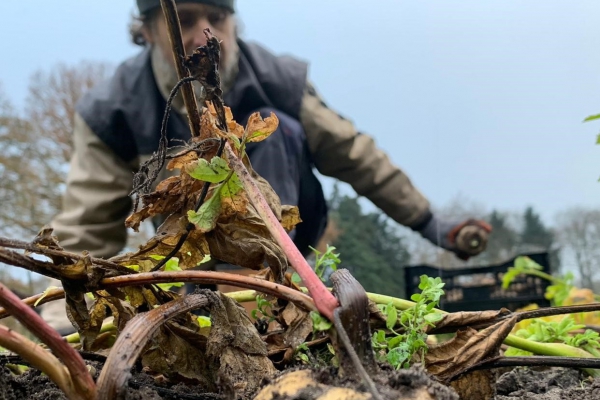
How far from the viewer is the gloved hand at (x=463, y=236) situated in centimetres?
257

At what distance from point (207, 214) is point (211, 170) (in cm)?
4

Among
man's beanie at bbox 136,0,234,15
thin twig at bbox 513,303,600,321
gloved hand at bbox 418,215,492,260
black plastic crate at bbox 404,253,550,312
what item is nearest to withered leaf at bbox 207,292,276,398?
thin twig at bbox 513,303,600,321

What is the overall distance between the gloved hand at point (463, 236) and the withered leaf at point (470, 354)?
83.8 inches

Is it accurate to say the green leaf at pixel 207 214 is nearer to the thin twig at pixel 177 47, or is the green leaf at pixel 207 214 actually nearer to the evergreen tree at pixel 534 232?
the thin twig at pixel 177 47

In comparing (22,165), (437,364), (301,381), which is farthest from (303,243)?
(22,165)

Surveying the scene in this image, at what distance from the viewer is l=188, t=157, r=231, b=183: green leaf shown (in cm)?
42

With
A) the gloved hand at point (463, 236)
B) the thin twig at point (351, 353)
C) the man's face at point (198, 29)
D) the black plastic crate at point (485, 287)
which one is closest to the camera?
the thin twig at point (351, 353)

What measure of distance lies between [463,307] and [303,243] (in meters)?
0.85

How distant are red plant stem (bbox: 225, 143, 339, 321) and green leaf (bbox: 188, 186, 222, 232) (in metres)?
0.03

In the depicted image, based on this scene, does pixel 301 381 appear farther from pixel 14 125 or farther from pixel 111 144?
pixel 14 125

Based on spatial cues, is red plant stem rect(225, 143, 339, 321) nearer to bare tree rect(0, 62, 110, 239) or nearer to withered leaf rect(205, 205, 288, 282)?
withered leaf rect(205, 205, 288, 282)

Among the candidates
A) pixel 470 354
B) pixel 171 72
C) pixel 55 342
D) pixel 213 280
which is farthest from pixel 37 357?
pixel 171 72

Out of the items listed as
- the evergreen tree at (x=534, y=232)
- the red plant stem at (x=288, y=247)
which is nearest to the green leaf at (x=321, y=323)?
the red plant stem at (x=288, y=247)

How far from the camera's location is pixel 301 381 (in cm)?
36
